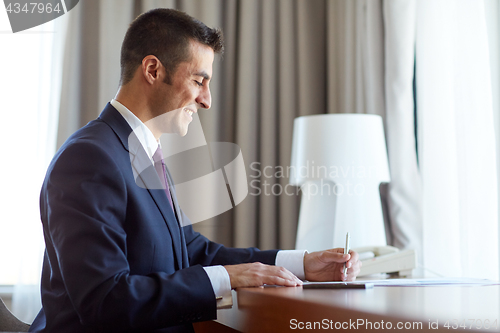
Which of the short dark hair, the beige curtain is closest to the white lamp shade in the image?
the beige curtain

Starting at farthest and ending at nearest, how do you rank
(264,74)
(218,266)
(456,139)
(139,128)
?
1. (264,74)
2. (456,139)
3. (139,128)
4. (218,266)

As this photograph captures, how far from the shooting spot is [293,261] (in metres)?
1.23

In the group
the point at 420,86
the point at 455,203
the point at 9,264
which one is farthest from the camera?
the point at 9,264

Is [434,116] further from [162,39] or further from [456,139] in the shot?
[162,39]

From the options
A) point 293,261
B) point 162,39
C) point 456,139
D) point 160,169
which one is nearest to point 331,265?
point 293,261

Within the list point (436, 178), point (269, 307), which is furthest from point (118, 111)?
point (436, 178)

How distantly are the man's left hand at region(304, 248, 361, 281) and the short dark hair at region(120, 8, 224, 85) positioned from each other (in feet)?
A: 1.97

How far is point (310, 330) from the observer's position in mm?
702

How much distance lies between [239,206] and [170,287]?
5.79 feet

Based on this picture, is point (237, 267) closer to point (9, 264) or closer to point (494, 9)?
point (494, 9)

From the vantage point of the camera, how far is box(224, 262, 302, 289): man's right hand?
3.01 feet

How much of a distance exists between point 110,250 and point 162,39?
1.98 ft

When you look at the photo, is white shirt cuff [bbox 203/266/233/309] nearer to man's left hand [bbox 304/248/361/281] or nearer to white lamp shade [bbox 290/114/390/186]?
man's left hand [bbox 304/248/361/281]

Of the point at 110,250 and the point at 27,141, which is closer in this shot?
the point at 110,250
